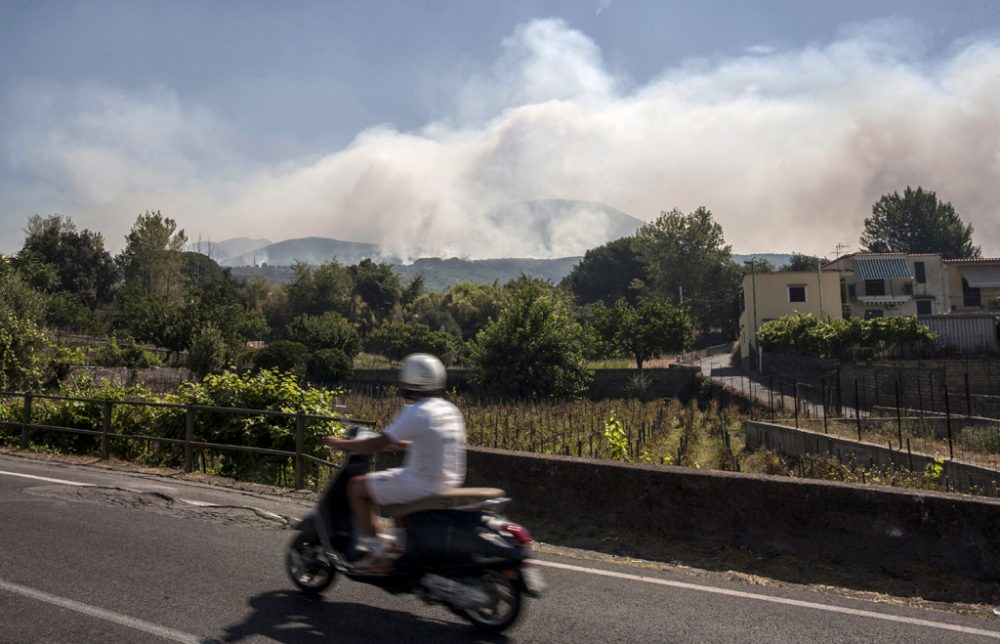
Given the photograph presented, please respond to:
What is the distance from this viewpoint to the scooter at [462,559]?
457 cm

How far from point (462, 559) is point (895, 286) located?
207 feet

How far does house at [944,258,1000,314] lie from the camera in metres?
58.7

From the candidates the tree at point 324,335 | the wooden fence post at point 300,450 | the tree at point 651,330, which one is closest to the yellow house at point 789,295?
the tree at point 651,330

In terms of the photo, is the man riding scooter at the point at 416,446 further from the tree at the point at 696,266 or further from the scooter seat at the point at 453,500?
the tree at the point at 696,266

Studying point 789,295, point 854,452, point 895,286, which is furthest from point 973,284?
point 854,452

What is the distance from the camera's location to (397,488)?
15.6 feet

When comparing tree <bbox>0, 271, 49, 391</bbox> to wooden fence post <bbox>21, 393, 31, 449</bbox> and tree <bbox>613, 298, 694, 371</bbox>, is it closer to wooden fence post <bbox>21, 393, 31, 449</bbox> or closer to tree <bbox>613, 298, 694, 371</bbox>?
wooden fence post <bbox>21, 393, 31, 449</bbox>

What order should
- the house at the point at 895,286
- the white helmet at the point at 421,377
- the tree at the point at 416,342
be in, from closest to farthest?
the white helmet at the point at 421,377, the tree at the point at 416,342, the house at the point at 895,286

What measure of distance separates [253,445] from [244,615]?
6.91 metres

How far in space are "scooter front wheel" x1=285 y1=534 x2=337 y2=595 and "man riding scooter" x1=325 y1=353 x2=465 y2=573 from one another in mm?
454

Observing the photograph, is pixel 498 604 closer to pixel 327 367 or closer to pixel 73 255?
pixel 327 367

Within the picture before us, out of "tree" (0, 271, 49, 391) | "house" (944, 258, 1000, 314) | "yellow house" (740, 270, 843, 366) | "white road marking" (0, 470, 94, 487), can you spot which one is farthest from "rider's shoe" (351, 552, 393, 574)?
"house" (944, 258, 1000, 314)

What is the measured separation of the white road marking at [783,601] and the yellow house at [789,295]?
50533mm

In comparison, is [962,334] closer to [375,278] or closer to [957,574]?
[957,574]
